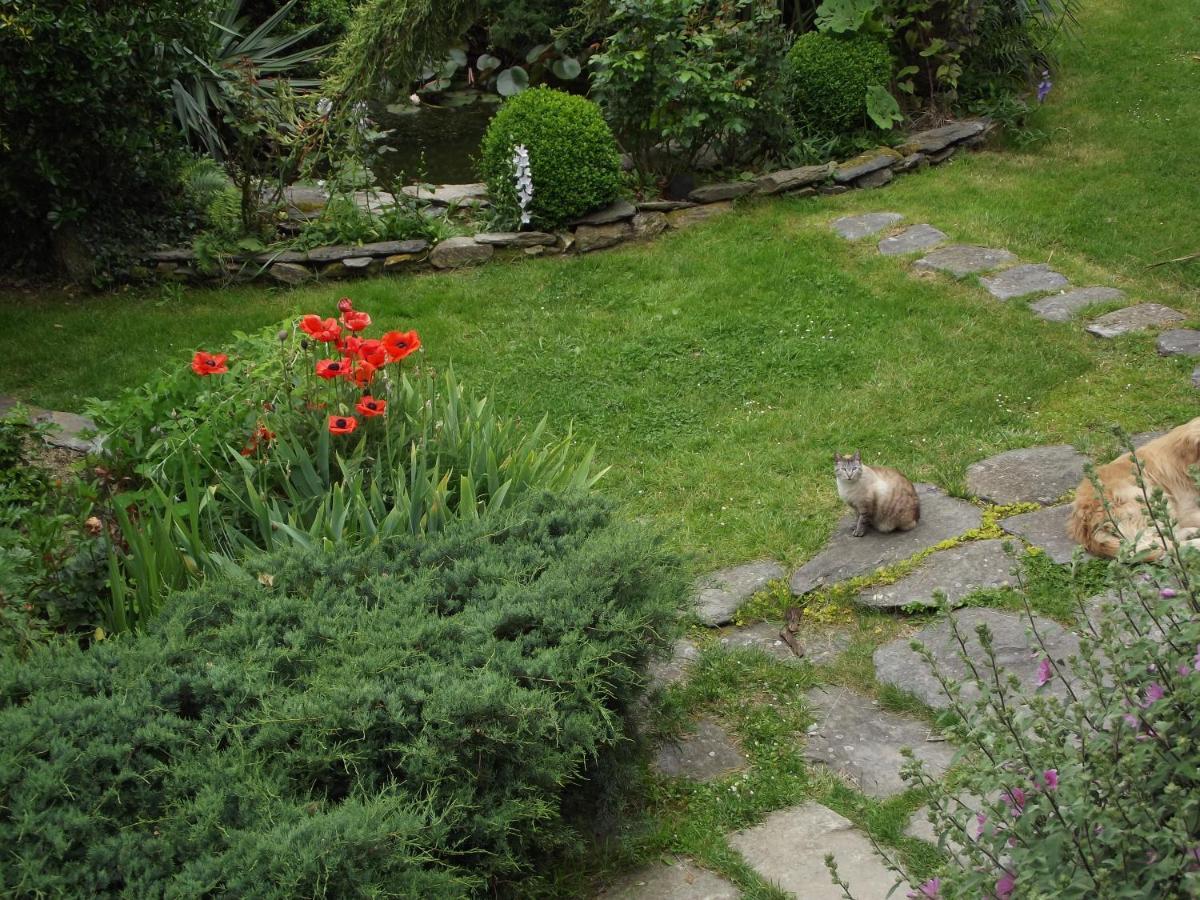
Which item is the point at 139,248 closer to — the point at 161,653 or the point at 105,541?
the point at 105,541

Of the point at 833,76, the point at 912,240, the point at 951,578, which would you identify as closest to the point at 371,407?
the point at 951,578

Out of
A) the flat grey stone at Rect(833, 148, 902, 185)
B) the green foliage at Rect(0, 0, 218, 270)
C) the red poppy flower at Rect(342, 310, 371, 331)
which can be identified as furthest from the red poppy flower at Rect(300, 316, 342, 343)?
the flat grey stone at Rect(833, 148, 902, 185)

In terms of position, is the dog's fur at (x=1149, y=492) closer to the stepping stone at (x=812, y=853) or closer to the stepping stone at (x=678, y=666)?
the stepping stone at (x=678, y=666)

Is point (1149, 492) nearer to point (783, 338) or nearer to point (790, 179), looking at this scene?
point (783, 338)

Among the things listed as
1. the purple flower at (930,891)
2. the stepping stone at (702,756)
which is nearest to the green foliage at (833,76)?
the stepping stone at (702,756)

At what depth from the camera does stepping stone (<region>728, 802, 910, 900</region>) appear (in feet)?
10.7

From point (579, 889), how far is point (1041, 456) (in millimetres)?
3498

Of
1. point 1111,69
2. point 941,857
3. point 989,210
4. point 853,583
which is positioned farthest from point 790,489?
point 1111,69

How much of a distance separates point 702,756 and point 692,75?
6.42 m

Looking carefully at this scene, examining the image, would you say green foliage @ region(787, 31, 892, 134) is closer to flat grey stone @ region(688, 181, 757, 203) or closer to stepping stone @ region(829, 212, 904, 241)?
flat grey stone @ region(688, 181, 757, 203)

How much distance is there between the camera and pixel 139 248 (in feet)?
29.2

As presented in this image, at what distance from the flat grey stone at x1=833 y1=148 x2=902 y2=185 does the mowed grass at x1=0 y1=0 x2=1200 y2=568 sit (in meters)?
0.26

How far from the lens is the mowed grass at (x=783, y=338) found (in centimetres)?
614

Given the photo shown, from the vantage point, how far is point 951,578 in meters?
4.80
